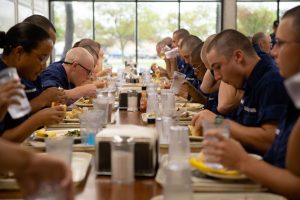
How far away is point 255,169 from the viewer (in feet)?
5.40

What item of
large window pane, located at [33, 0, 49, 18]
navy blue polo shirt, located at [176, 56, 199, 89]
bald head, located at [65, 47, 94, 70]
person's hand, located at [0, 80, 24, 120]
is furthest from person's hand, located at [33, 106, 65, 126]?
large window pane, located at [33, 0, 49, 18]

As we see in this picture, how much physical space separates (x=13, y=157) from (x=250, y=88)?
5.86 ft

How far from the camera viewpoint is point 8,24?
30.1ft

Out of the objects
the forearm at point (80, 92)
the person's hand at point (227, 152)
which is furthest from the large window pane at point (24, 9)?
the person's hand at point (227, 152)

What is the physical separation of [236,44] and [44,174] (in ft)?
6.13

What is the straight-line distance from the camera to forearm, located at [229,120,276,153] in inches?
95.9

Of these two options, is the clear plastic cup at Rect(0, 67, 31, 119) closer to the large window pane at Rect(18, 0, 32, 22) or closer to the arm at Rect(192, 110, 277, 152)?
the arm at Rect(192, 110, 277, 152)

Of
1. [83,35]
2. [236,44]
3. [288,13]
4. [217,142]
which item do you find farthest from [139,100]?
[83,35]

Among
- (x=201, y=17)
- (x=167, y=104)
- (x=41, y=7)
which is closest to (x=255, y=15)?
(x=201, y=17)

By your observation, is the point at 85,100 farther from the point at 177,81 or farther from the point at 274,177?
the point at 274,177

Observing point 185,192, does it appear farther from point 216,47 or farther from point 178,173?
point 216,47

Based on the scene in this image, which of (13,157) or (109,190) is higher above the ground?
(13,157)

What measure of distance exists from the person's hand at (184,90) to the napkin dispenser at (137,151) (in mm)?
3153

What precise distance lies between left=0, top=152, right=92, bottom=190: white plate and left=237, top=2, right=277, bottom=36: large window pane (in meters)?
11.2
